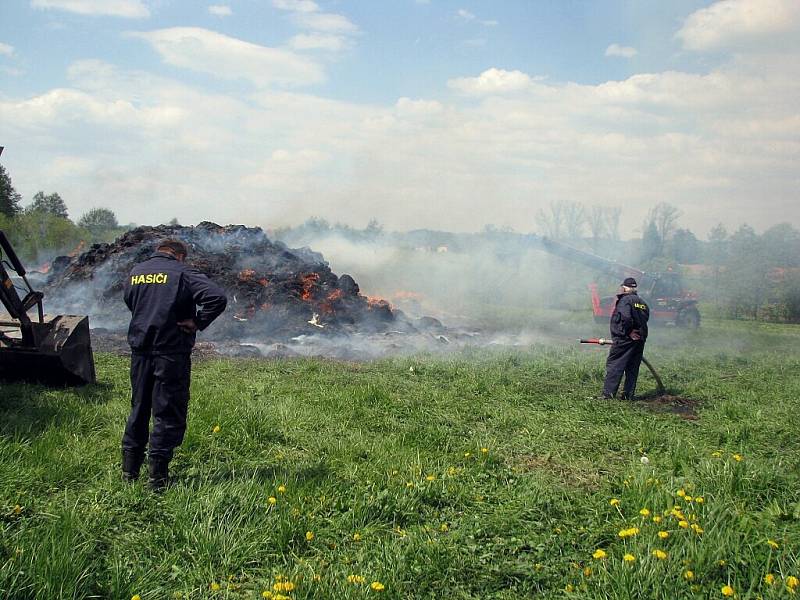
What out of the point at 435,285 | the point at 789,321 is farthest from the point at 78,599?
the point at 789,321

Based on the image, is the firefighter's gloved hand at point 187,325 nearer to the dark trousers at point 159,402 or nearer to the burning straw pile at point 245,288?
the dark trousers at point 159,402

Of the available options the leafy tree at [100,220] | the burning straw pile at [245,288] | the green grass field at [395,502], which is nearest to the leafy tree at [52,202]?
the leafy tree at [100,220]

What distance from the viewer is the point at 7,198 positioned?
43000mm

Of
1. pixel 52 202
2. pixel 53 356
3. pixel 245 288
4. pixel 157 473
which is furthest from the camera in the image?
pixel 52 202

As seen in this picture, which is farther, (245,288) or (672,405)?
(245,288)

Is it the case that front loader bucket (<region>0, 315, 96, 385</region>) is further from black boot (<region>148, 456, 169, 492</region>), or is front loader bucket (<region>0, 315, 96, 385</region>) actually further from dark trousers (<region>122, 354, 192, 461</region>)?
black boot (<region>148, 456, 169, 492</region>)

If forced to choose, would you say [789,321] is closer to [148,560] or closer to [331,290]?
[331,290]

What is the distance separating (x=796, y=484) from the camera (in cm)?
478

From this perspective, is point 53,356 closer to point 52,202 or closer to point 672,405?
point 672,405

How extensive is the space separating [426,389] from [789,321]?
25.0 metres

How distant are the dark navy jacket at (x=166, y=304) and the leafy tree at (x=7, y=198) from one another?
42154mm

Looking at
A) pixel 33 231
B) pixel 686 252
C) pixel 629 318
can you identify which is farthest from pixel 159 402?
pixel 33 231

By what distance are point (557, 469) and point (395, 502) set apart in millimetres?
1883

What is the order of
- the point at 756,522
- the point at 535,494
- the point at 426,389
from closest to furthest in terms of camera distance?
1. the point at 756,522
2. the point at 535,494
3. the point at 426,389
